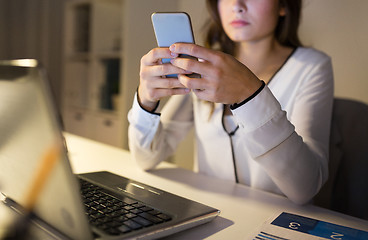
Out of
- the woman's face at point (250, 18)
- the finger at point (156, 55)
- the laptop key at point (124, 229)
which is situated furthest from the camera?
the woman's face at point (250, 18)

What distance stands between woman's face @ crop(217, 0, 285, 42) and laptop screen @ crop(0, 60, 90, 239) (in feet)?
2.06

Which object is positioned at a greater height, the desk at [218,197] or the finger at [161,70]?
the finger at [161,70]

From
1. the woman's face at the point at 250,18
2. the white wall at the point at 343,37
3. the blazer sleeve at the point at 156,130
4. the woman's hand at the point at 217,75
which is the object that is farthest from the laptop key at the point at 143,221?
the white wall at the point at 343,37

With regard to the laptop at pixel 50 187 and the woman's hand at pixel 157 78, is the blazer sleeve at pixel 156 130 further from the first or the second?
the laptop at pixel 50 187

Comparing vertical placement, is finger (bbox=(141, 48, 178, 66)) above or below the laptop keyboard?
above

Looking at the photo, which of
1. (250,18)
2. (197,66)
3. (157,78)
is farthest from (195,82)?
(250,18)

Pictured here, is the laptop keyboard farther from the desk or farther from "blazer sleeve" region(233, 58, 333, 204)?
"blazer sleeve" region(233, 58, 333, 204)

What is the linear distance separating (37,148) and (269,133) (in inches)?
17.3

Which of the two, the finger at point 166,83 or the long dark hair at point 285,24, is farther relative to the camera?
the long dark hair at point 285,24

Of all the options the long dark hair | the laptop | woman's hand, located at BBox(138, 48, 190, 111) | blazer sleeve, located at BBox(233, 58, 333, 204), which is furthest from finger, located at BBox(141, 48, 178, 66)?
the long dark hair

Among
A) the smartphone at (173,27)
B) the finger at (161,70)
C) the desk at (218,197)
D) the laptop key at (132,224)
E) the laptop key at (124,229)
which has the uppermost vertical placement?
the smartphone at (173,27)

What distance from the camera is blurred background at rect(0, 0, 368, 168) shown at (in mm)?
1205

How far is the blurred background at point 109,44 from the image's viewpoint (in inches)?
47.4

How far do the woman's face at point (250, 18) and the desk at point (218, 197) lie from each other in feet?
1.33
